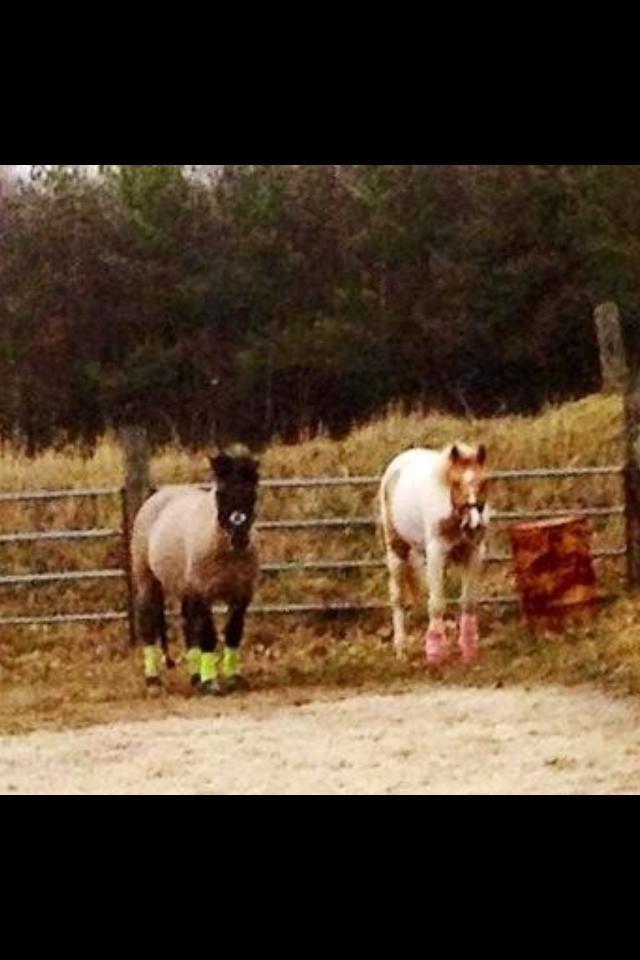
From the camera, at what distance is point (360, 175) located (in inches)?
229

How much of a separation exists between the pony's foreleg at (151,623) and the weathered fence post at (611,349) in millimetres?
1207

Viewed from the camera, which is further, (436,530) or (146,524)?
(146,524)

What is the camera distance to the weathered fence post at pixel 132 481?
595 cm

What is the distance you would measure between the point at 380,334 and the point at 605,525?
30.0 inches

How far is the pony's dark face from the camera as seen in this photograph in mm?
5961

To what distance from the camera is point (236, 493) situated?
599cm

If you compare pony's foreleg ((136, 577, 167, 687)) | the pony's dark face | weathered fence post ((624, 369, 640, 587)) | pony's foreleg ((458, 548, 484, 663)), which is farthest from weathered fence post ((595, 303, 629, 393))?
pony's foreleg ((136, 577, 167, 687))

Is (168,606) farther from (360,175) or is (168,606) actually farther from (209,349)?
(360,175)

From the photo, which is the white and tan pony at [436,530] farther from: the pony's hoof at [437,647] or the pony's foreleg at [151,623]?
the pony's foreleg at [151,623]

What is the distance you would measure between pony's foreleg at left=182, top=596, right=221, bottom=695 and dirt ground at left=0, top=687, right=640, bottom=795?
84mm

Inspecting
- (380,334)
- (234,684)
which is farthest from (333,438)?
(234,684)

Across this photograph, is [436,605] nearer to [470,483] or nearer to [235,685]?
[470,483]

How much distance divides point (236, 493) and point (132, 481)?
28 centimetres

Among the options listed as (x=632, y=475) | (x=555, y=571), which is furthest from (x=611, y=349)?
(x=555, y=571)
